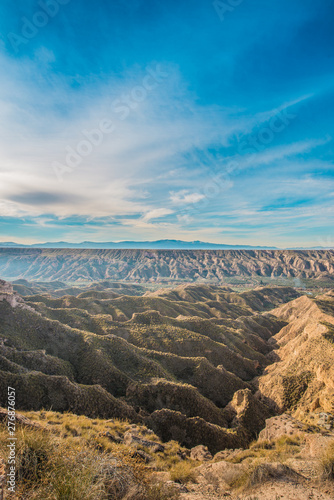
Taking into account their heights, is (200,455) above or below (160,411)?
above

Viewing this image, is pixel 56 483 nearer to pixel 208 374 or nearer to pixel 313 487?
pixel 313 487

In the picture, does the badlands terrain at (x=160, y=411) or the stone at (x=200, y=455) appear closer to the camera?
the badlands terrain at (x=160, y=411)

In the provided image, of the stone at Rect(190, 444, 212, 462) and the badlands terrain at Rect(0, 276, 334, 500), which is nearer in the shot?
the badlands terrain at Rect(0, 276, 334, 500)

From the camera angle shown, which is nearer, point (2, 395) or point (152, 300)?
point (2, 395)

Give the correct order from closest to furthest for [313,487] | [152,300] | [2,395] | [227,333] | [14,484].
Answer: [14,484]
[313,487]
[2,395]
[227,333]
[152,300]

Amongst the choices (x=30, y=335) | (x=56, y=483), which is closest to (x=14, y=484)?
(x=56, y=483)

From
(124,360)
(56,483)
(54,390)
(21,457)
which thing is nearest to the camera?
(56,483)

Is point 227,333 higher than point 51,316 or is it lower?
lower

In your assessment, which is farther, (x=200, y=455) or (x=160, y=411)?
(x=160, y=411)
